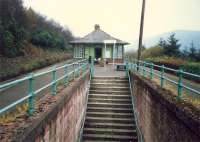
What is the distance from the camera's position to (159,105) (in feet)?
26.3

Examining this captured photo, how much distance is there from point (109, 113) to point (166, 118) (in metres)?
6.20

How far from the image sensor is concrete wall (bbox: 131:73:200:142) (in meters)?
5.42

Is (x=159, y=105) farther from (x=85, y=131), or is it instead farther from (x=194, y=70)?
(x=194, y=70)

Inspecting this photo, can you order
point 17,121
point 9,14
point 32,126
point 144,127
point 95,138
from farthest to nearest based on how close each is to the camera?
point 9,14
point 95,138
point 144,127
point 17,121
point 32,126

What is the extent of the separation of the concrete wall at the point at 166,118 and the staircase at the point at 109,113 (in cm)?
136

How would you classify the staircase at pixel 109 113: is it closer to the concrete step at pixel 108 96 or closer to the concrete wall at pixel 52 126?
the concrete step at pixel 108 96

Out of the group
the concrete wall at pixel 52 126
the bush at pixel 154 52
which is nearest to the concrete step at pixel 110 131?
the concrete wall at pixel 52 126

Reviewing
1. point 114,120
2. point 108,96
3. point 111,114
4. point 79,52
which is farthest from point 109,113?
point 79,52

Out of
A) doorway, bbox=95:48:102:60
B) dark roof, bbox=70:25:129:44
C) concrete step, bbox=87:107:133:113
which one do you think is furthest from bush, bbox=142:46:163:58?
concrete step, bbox=87:107:133:113

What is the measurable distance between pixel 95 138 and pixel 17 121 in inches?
276

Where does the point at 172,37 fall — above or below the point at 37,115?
above

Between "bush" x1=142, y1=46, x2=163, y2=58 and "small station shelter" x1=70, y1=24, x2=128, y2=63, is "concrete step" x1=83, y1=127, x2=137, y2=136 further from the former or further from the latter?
"bush" x1=142, y1=46, x2=163, y2=58

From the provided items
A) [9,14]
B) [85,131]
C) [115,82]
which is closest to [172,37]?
[9,14]

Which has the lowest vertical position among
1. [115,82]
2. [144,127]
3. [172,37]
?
[144,127]
